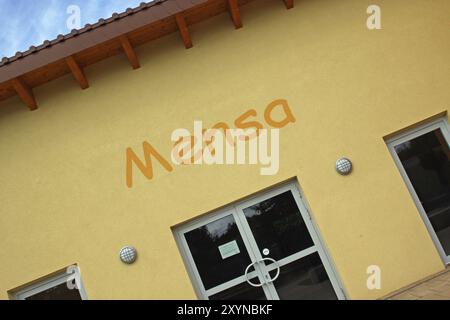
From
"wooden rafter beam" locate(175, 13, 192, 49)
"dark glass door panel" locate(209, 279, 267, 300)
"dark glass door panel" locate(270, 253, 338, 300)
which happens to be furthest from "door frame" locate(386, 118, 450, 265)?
"wooden rafter beam" locate(175, 13, 192, 49)

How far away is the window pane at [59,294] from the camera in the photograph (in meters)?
6.52

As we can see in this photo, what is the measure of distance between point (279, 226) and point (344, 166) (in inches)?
48.0

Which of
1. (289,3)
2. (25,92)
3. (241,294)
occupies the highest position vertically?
(25,92)

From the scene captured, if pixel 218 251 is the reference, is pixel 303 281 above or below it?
below

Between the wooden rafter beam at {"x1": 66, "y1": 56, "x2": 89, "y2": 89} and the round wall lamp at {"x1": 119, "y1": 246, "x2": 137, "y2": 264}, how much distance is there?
238 cm

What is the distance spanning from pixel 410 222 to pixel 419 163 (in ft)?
2.90

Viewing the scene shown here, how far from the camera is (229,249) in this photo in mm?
6590

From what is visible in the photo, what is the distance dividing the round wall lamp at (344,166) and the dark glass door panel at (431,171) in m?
0.80

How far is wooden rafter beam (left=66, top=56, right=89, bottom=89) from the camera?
6.37 metres

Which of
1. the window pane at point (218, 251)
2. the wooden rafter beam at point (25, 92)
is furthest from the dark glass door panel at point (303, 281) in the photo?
the wooden rafter beam at point (25, 92)

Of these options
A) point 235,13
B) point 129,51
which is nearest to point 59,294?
point 129,51

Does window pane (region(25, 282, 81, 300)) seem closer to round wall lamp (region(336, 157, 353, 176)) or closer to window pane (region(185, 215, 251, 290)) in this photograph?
window pane (region(185, 215, 251, 290))

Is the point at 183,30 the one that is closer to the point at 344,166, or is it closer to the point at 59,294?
the point at 344,166

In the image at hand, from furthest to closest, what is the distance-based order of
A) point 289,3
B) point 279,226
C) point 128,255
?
1. point 289,3
2. point 279,226
3. point 128,255
